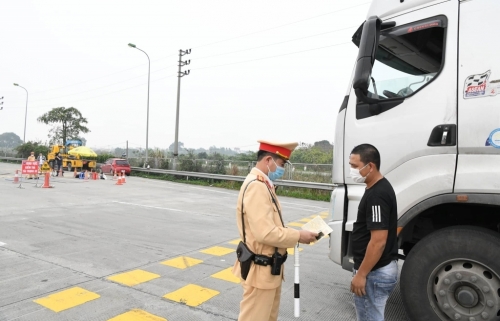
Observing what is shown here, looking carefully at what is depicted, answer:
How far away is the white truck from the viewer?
2715 millimetres

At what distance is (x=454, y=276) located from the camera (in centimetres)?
278

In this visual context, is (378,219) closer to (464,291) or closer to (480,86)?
(464,291)

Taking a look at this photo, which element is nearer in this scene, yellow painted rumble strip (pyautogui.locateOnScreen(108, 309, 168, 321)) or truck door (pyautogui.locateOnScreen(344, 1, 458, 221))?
truck door (pyautogui.locateOnScreen(344, 1, 458, 221))

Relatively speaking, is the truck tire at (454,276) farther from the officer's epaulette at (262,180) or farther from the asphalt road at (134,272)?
the officer's epaulette at (262,180)

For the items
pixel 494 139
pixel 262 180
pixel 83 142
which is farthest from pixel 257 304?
pixel 83 142

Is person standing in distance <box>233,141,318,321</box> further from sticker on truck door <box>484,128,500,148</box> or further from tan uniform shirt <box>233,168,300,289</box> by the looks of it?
sticker on truck door <box>484,128,500,148</box>

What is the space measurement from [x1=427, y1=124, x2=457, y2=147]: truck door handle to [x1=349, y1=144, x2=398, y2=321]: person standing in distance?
78 centimetres

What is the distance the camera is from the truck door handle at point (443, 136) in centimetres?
285

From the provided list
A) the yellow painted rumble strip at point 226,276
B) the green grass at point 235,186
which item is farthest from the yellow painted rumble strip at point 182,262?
the green grass at point 235,186

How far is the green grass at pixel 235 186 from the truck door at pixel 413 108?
1251 cm

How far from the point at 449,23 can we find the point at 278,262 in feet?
8.48

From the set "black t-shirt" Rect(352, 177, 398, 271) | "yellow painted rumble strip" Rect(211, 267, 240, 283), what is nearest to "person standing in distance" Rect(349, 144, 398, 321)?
"black t-shirt" Rect(352, 177, 398, 271)

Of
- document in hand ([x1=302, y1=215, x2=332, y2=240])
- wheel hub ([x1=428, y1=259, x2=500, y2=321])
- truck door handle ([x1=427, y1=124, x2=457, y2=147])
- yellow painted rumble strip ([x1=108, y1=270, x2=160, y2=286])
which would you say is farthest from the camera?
yellow painted rumble strip ([x1=108, y1=270, x2=160, y2=286])

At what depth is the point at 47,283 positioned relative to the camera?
4.26 metres
